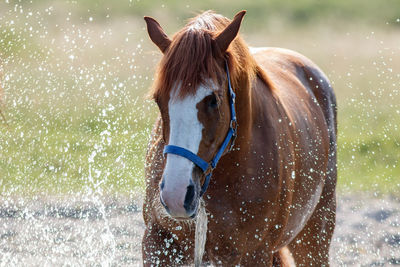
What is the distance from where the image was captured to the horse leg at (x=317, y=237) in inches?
193

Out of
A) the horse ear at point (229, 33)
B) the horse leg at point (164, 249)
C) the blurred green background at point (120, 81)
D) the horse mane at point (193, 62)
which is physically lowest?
the blurred green background at point (120, 81)

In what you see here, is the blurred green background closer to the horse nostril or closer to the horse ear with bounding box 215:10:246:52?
the horse ear with bounding box 215:10:246:52

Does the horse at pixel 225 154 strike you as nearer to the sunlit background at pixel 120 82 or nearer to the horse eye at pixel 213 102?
the horse eye at pixel 213 102

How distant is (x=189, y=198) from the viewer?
2.82 m

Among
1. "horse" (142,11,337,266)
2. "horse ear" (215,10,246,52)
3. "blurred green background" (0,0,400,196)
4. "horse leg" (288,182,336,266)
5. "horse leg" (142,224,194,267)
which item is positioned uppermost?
"horse ear" (215,10,246,52)

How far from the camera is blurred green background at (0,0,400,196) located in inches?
326

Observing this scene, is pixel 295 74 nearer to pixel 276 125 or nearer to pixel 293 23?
pixel 276 125

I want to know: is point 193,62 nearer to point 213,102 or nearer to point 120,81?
point 213,102

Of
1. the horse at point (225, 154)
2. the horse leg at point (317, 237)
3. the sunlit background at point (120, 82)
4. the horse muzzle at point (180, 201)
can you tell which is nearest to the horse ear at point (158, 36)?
the horse at point (225, 154)

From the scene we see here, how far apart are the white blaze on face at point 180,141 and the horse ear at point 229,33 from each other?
0.28m

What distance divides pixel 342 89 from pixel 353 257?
20.4 feet

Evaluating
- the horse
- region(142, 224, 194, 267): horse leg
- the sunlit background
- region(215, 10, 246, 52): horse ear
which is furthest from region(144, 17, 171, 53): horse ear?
the sunlit background

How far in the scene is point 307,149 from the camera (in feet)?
14.1

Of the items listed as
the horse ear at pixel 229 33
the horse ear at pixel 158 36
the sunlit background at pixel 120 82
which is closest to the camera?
the horse ear at pixel 229 33
